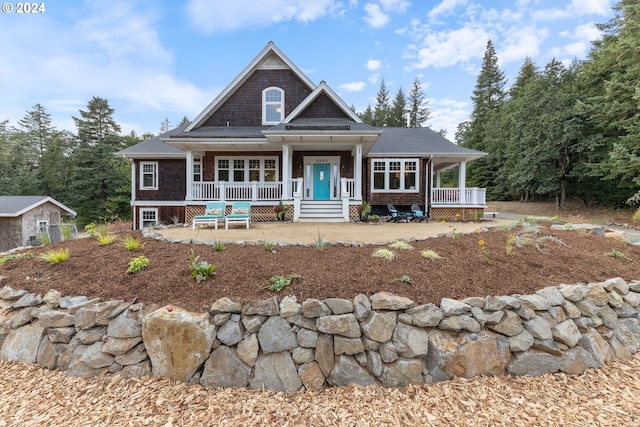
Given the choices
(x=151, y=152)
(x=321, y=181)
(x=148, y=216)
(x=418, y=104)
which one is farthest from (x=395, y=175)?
(x=418, y=104)

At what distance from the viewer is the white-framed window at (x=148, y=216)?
47.6 ft

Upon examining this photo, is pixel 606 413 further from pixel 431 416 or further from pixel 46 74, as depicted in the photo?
pixel 46 74

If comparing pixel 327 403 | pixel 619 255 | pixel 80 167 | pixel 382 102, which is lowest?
pixel 327 403

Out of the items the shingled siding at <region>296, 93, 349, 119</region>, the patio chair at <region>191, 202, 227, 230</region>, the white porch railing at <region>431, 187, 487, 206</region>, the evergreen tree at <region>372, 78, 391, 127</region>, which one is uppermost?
the evergreen tree at <region>372, 78, 391, 127</region>

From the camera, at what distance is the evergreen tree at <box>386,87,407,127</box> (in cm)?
3866

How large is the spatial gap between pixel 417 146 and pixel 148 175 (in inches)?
588

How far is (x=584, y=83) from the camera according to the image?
19.0m

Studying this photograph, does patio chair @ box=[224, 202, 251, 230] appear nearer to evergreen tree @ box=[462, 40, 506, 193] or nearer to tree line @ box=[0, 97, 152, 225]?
tree line @ box=[0, 97, 152, 225]

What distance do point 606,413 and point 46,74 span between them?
64.2ft

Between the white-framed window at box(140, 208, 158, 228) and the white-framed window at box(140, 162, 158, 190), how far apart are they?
1.22m

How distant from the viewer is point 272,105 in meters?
13.4

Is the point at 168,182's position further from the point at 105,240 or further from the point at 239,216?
the point at 105,240

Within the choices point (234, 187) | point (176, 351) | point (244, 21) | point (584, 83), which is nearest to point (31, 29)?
point (244, 21)

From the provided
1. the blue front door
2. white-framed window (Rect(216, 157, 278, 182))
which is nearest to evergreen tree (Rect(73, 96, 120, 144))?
white-framed window (Rect(216, 157, 278, 182))
